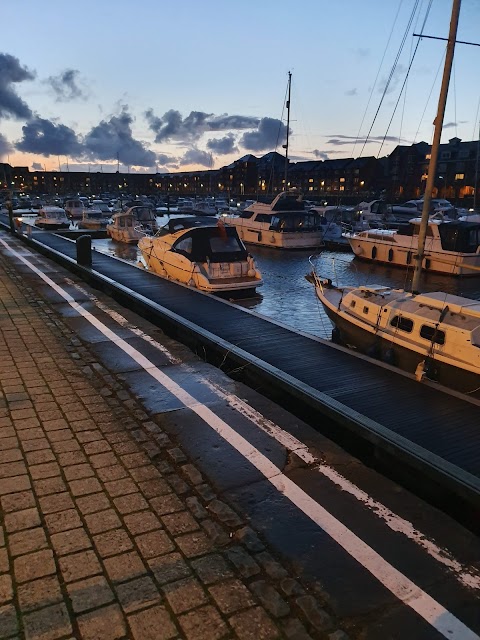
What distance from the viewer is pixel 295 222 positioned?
3769 cm

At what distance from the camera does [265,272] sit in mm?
28656

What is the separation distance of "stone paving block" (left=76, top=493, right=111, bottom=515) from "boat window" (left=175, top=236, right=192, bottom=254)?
15074mm

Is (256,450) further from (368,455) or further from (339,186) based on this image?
(339,186)

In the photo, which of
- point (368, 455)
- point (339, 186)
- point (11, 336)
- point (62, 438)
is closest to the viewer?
point (62, 438)

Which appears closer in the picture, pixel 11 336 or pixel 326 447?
pixel 326 447

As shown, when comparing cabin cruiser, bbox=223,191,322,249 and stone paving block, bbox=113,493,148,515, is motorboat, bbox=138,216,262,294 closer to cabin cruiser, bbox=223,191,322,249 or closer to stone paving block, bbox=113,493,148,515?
stone paving block, bbox=113,493,148,515

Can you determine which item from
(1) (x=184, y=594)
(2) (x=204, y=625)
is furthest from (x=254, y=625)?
(1) (x=184, y=594)

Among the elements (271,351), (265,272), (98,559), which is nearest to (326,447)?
(98,559)

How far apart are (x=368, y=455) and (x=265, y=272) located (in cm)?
2324

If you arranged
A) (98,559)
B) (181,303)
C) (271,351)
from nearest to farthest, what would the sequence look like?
(98,559)
(271,351)
(181,303)

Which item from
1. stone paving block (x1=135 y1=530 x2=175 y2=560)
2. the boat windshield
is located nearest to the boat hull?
stone paving block (x1=135 y1=530 x2=175 y2=560)

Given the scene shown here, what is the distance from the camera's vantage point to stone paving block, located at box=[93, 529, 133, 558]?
371 centimetres

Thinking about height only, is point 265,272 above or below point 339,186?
below

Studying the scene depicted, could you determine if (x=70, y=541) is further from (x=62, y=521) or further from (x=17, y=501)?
(x=17, y=501)
